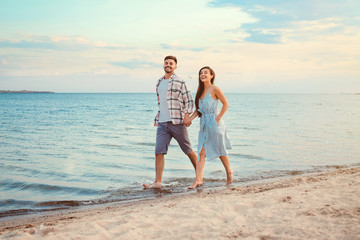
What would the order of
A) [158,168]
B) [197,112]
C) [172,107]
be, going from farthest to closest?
[158,168], [197,112], [172,107]

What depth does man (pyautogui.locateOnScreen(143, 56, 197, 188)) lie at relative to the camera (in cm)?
633

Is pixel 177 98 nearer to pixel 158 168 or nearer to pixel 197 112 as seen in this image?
pixel 197 112

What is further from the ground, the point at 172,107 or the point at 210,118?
the point at 172,107

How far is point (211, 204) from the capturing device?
15.0 ft

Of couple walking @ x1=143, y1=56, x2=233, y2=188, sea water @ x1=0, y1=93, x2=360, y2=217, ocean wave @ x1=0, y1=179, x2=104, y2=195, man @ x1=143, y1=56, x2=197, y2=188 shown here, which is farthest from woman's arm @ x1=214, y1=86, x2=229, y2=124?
ocean wave @ x1=0, y1=179, x2=104, y2=195

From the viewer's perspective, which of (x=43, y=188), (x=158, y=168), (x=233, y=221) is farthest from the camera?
(x=43, y=188)

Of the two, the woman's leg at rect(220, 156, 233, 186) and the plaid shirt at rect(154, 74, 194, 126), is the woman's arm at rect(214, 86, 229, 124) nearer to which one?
the plaid shirt at rect(154, 74, 194, 126)

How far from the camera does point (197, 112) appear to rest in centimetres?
646

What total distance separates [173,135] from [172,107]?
0.57 metres

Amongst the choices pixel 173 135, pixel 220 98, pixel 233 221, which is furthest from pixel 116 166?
pixel 233 221

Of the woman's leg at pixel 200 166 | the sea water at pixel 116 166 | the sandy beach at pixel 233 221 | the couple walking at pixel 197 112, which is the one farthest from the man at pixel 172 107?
the sandy beach at pixel 233 221

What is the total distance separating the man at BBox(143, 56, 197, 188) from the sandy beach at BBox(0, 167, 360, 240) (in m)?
1.89

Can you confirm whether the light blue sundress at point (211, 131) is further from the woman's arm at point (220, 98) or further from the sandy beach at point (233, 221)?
the sandy beach at point (233, 221)

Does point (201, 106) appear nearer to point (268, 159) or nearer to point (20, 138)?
point (268, 159)
